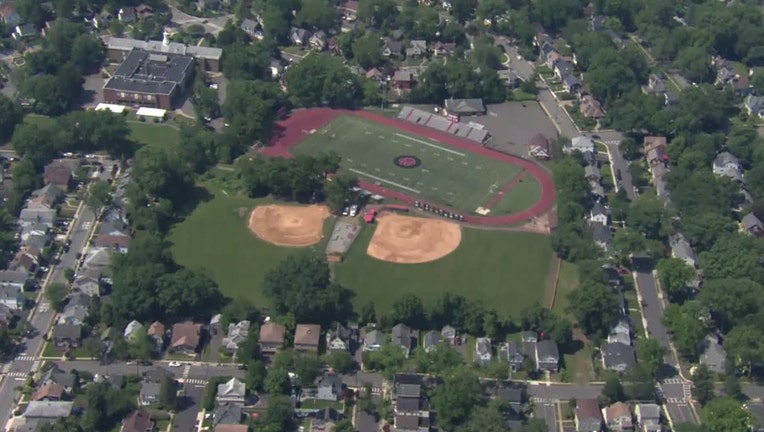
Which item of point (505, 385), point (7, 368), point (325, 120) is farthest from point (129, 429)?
point (325, 120)

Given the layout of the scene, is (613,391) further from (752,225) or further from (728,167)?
(728,167)

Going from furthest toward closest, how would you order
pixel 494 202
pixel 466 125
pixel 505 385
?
pixel 466 125 → pixel 494 202 → pixel 505 385

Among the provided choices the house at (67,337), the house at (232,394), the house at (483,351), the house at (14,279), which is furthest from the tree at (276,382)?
the house at (14,279)

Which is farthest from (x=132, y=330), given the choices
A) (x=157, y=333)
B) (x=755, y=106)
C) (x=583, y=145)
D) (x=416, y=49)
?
(x=755, y=106)

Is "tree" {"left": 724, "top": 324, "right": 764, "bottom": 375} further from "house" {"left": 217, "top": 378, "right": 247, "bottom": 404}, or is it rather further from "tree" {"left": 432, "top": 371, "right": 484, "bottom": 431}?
"house" {"left": 217, "top": 378, "right": 247, "bottom": 404}

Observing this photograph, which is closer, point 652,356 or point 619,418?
point 619,418

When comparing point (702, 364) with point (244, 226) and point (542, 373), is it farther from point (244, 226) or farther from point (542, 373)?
point (244, 226)
